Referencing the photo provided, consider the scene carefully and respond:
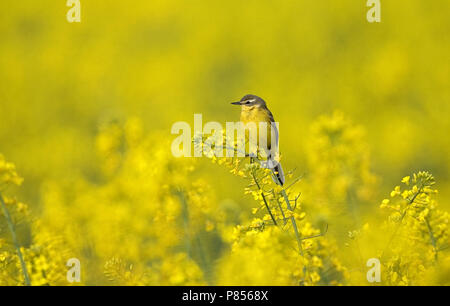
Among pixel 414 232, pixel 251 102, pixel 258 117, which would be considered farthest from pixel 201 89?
pixel 414 232

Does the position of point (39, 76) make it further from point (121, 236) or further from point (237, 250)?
point (237, 250)

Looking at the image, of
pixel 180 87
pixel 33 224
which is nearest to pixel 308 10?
pixel 180 87

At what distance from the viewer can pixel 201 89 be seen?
16766 mm

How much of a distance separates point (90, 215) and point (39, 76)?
1326 cm

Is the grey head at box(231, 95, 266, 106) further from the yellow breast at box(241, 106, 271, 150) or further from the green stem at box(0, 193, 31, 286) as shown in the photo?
the green stem at box(0, 193, 31, 286)

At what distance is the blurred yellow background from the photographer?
21.2ft

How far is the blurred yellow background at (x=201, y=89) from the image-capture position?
6473 millimetres

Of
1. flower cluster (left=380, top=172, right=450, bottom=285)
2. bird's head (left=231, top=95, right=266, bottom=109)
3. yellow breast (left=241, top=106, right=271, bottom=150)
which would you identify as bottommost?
flower cluster (left=380, top=172, right=450, bottom=285)

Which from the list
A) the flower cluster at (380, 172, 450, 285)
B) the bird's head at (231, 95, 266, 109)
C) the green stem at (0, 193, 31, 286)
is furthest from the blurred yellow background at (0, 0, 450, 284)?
the flower cluster at (380, 172, 450, 285)

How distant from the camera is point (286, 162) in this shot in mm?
9844

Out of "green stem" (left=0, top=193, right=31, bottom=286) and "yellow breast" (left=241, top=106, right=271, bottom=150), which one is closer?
"green stem" (left=0, top=193, right=31, bottom=286)

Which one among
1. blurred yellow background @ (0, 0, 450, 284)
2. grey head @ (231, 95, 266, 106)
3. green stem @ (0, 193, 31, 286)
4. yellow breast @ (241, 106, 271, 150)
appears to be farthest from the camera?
blurred yellow background @ (0, 0, 450, 284)

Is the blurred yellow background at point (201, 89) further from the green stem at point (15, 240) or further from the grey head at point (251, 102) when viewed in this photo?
the green stem at point (15, 240)

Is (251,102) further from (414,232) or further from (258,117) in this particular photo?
(414,232)
